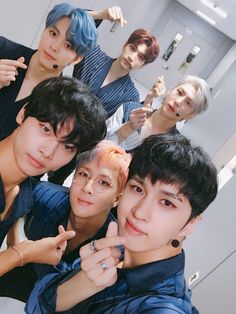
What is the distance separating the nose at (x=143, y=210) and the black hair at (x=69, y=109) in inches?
13.8

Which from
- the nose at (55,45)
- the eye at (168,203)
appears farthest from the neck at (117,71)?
the eye at (168,203)

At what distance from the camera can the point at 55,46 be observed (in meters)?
1.37

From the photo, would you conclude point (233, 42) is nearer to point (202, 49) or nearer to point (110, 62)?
point (202, 49)

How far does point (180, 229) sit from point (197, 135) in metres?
3.90

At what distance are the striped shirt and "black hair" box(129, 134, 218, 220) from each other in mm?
1000

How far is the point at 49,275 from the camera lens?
97 centimetres

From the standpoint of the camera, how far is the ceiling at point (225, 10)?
5.43 metres

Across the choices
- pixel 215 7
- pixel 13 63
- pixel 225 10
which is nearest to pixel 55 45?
pixel 13 63

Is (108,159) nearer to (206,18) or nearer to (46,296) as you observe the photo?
(46,296)

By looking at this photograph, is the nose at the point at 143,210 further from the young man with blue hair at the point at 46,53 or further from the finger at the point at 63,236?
the young man with blue hair at the point at 46,53

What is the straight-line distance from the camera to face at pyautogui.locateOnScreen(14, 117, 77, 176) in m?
1.01

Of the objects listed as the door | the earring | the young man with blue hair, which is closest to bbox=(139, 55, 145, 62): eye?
the young man with blue hair

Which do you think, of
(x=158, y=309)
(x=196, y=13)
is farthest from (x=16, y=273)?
(x=196, y=13)

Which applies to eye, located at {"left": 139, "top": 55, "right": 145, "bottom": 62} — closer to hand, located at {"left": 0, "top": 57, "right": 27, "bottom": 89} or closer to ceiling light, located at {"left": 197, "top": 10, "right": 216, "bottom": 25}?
hand, located at {"left": 0, "top": 57, "right": 27, "bottom": 89}
